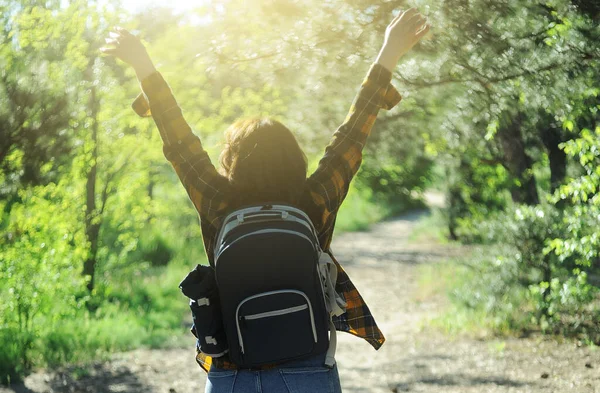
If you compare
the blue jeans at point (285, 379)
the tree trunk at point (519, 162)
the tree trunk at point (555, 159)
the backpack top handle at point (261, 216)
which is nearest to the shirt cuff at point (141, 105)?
the backpack top handle at point (261, 216)

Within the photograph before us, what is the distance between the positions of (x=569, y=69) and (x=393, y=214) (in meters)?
19.8

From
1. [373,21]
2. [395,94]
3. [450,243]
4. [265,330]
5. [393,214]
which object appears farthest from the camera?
[393,214]

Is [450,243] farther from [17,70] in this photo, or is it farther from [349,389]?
[17,70]

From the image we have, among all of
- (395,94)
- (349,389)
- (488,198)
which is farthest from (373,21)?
(488,198)

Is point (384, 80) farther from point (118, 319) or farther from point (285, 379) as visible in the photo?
point (118, 319)

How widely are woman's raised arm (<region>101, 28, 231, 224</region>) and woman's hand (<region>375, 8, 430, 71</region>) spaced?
0.65m

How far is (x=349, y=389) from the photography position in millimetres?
5383

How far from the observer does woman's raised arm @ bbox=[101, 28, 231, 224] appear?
1955 millimetres

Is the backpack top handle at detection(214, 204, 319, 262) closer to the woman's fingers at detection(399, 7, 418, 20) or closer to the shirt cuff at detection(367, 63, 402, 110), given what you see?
the shirt cuff at detection(367, 63, 402, 110)

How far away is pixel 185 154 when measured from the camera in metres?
2.04

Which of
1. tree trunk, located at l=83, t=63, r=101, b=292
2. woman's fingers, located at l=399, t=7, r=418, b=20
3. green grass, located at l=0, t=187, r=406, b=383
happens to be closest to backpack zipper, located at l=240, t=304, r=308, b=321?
woman's fingers, located at l=399, t=7, r=418, b=20

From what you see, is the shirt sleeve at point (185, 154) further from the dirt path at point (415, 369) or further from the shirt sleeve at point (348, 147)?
the dirt path at point (415, 369)

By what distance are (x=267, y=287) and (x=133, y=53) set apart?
2.83 feet

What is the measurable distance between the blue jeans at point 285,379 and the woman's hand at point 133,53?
3.07ft
